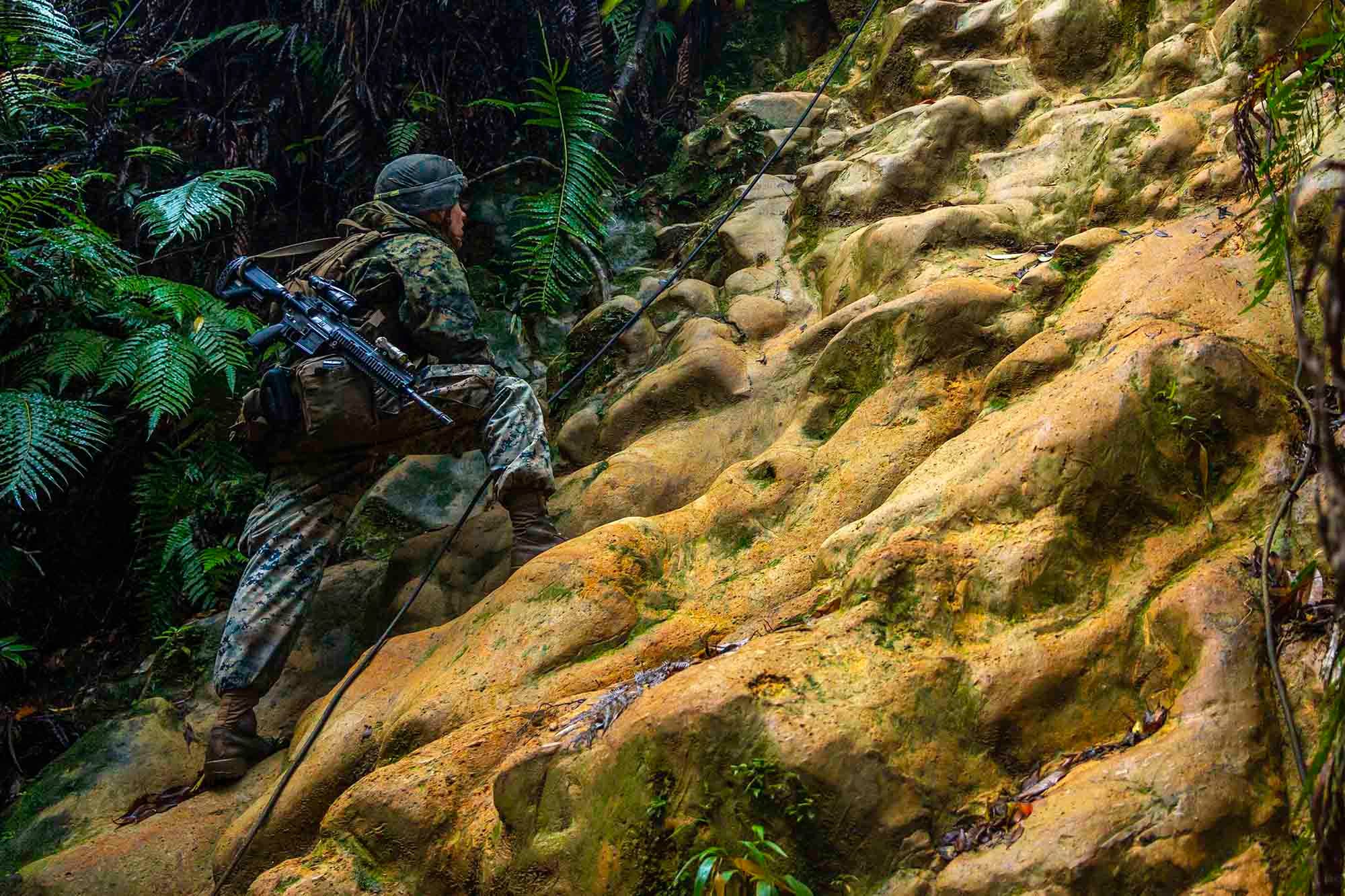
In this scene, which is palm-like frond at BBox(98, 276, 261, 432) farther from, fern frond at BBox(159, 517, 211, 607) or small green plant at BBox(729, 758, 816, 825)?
small green plant at BBox(729, 758, 816, 825)

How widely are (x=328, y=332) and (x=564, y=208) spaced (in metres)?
2.43

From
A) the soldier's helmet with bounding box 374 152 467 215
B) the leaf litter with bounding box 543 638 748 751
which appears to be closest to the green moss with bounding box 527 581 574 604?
the leaf litter with bounding box 543 638 748 751

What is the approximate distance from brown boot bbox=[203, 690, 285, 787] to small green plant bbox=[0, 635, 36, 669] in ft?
5.32

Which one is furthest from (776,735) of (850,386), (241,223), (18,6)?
(18,6)

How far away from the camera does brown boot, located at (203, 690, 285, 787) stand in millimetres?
4441

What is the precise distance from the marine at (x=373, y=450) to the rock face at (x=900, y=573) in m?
0.31

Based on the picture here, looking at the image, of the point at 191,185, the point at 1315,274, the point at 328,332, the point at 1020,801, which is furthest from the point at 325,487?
the point at 1315,274

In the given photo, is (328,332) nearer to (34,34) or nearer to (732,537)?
(732,537)

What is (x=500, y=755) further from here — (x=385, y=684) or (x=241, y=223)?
(x=241, y=223)

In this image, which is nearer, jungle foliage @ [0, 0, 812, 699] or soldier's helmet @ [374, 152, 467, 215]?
soldier's helmet @ [374, 152, 467, 215]

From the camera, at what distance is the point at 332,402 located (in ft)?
15.5

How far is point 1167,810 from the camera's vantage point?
98.7 inches

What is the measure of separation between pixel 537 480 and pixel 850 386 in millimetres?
1532

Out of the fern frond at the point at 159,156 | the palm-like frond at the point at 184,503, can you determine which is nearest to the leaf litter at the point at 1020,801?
the palm-like frond at the point at 184,503
